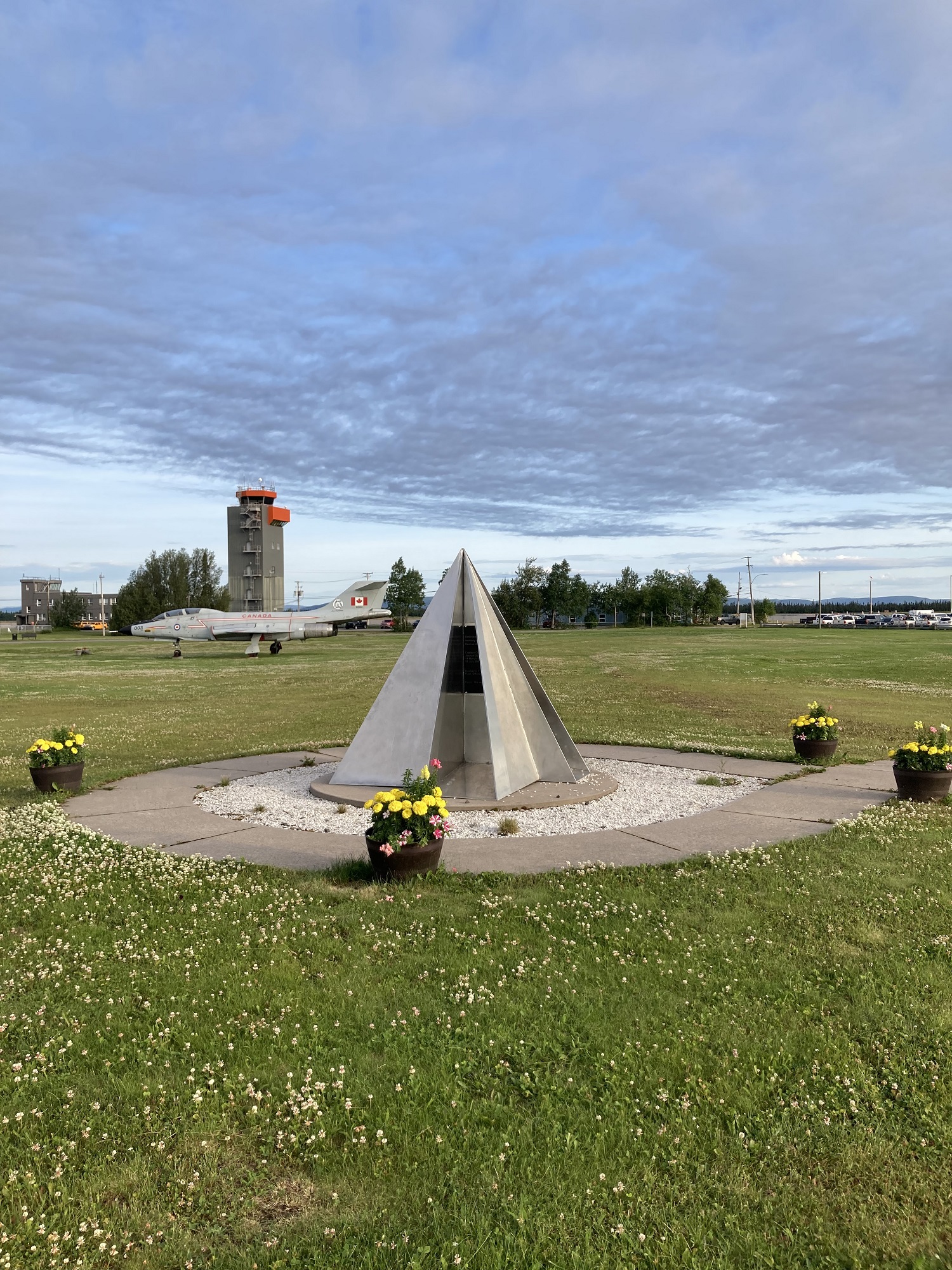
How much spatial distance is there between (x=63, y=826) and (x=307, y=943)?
4.87 metres

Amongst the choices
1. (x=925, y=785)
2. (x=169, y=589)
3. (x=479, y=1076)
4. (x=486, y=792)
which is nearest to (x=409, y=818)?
(x=479, y=1076)

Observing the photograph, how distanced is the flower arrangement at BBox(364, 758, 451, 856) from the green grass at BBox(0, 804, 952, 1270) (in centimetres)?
54

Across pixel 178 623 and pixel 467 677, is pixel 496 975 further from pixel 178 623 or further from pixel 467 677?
pixel 178 623

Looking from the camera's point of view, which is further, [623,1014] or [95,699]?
[95,699]

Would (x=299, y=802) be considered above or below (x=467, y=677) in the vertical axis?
below

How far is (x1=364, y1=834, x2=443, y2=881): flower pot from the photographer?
752 cm

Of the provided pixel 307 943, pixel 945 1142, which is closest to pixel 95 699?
→ pixel 307 943

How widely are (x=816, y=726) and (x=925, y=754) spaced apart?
3196mm

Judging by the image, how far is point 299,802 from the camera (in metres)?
11.1

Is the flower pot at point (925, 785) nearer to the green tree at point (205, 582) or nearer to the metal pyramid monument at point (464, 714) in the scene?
the metal pyramid monument at point (464, 714)

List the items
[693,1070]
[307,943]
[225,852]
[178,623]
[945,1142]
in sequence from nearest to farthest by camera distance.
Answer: [945,1142] < [693,1070] < [307,943] < [225,852] < [178,623]

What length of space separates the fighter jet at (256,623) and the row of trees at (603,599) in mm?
63892

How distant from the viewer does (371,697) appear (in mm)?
27000

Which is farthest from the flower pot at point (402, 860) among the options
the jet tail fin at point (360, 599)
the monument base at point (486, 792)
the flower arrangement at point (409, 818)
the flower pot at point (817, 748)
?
the jet tail fin at point (360, 599)
